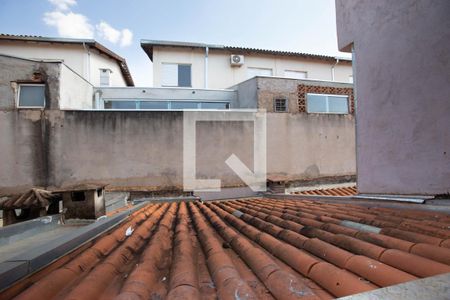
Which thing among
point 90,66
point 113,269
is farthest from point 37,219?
point 90,66

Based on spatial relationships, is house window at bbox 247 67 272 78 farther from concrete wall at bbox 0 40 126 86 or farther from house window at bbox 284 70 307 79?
concrete wall at bbox 0 40 126 86

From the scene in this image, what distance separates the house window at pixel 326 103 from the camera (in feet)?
46.6

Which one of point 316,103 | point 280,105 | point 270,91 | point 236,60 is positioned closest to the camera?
point 270,91

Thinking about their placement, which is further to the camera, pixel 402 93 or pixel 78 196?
pixel 78 196

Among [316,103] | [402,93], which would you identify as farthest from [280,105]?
[402,93]

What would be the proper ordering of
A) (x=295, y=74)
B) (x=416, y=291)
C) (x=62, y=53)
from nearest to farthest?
(x=416, y=291) → (x=62, y=53) → (x=295, y=74)

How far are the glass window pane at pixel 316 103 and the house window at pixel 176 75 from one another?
279 inches

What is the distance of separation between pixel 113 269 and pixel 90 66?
16180 mm

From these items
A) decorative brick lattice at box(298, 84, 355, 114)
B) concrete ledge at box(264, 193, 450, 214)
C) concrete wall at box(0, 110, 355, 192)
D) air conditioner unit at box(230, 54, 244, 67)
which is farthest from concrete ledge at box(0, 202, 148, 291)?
air conditioner unit at box(230, 54, 244, 67)

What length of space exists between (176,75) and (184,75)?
484mm

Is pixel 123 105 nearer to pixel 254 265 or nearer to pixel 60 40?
pixel 60 40

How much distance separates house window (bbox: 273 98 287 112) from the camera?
13.6m

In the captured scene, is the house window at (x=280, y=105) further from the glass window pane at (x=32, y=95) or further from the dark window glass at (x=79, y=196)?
the glass window pane at (x=32, y=95)

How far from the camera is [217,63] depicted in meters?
17.0
